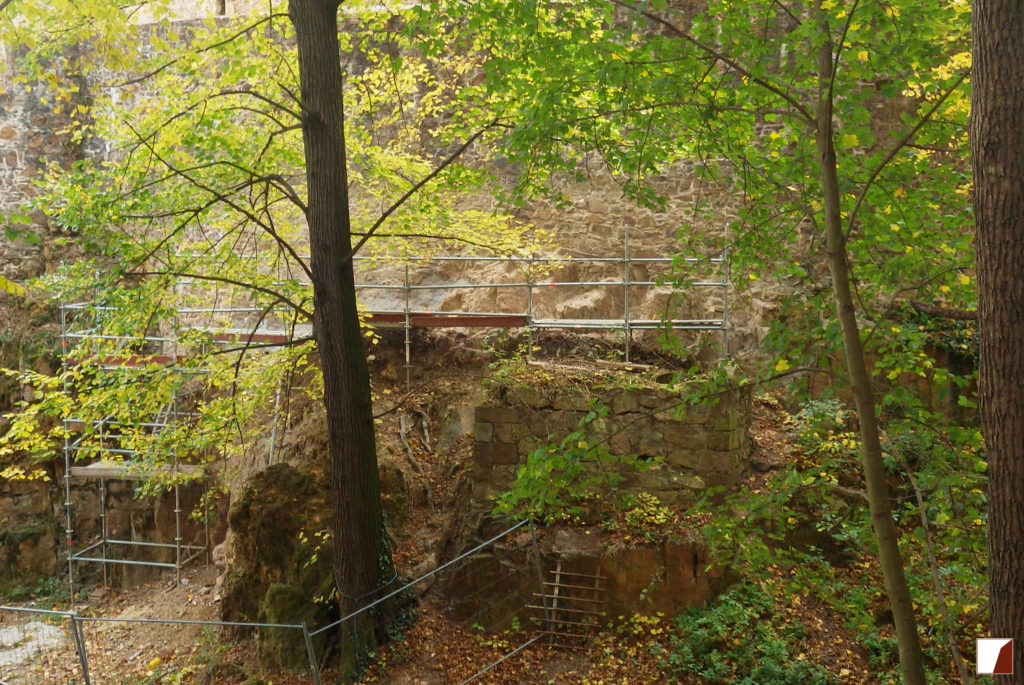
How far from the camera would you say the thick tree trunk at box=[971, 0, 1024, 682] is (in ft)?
10.2

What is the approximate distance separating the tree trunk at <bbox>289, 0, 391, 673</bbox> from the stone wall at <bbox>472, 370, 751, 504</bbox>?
2.01 metres

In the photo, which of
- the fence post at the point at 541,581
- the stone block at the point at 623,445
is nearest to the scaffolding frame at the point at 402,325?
the stone block at the point at 623,445

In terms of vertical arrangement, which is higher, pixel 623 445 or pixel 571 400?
pixel 571 400

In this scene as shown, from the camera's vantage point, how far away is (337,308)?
6.59 m

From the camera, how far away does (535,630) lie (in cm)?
778

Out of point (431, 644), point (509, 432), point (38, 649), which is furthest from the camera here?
point (38, 649)

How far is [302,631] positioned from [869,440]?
5.51 m

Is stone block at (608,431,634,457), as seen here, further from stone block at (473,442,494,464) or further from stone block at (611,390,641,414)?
stone block at (473,442,494,464)

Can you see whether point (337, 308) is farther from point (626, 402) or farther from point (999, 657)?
point (999, 657)

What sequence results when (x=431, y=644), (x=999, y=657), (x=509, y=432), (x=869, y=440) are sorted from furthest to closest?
1. (x=509, y=432)
2. (x=431, y=644)
3. (x=869, y=440)
4. (x=999, y=657)

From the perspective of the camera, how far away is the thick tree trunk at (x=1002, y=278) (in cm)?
312

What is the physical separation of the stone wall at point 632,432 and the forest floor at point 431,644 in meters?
0.68

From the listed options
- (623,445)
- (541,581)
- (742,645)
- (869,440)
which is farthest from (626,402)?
(869,440)

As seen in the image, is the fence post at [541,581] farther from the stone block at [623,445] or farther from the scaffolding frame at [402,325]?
the scaffolding frame at [402,325]
